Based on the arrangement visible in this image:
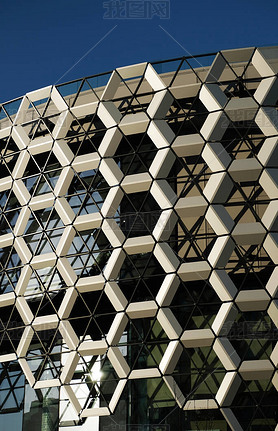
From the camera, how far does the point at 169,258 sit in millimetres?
18781

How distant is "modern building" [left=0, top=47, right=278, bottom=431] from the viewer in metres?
18.3

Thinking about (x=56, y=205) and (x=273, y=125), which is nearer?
(x=273, y=125)

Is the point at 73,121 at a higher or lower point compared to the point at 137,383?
higher

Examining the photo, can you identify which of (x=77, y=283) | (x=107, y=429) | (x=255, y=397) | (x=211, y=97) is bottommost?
(x=255, y=397)

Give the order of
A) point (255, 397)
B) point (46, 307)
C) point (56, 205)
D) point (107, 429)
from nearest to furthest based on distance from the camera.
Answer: point (255, 397) < point (107, 429) < point (56, 205) < point (46, 307)

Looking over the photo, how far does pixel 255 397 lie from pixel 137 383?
12.2 feet

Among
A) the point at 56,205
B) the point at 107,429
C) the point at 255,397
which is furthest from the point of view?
the point at 56,205

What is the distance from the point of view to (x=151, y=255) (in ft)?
64.0

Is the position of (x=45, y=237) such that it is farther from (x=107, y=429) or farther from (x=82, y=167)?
(x=107, y=429)

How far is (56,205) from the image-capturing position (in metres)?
20.9

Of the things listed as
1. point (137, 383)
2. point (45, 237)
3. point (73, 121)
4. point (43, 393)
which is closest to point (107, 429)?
point (137, 383)

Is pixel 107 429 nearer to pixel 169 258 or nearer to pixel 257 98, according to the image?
pixel 169 258

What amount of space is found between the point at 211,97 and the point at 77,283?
7.28m

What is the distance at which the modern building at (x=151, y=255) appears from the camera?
59.9ft
